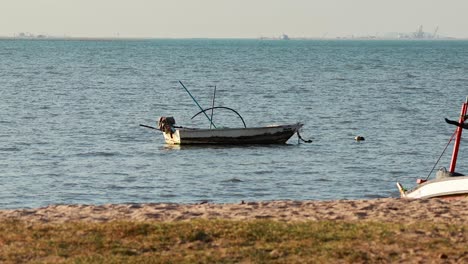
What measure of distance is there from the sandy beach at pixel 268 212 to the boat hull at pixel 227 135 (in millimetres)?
24658

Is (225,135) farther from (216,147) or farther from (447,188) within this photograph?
(447,188)

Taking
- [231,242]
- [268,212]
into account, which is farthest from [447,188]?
[231,242]

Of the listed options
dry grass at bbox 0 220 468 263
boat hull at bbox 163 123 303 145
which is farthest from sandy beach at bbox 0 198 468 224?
boat hull at bbox 163 123 303 145

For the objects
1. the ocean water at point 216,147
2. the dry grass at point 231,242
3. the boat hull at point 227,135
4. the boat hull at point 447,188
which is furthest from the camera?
the boat hull at point 227,135

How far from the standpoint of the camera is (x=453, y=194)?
2205 cm

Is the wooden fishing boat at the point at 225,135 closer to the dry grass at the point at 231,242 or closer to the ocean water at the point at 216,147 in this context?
the ocean water at the point at 216,147

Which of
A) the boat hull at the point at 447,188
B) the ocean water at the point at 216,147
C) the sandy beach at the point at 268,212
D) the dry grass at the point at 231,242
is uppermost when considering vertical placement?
the dry grass at the point at 231,242

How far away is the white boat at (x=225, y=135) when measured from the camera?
43500mm

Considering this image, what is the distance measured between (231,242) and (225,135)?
29705mm

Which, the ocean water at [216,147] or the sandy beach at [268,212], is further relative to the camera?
the ocean water at [216,147]

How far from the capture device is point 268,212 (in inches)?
684

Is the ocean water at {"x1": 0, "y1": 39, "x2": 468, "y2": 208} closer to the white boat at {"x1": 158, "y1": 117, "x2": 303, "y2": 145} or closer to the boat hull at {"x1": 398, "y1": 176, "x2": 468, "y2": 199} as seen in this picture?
the white boat at {"x1": 158, "y1": 117, "x2": 303, "y2": 145}

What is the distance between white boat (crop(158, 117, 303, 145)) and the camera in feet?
143

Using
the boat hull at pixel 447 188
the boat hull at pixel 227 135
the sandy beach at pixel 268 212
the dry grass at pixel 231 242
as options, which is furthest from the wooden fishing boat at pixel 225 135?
the dry grass at pixel 231 242
